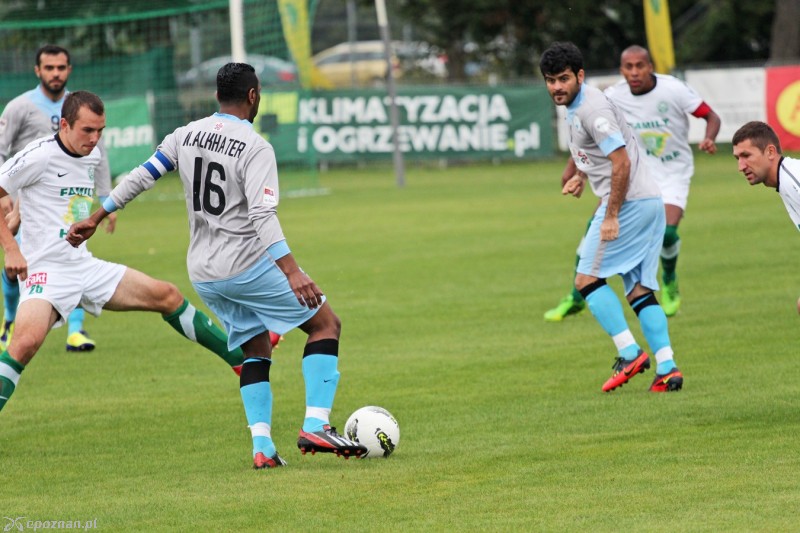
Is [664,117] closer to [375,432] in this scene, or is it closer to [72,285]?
[375,432]

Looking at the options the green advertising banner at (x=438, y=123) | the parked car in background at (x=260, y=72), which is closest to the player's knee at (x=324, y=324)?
the parked car in background at (x=260, y=72)

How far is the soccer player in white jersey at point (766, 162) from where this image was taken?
6613 mm

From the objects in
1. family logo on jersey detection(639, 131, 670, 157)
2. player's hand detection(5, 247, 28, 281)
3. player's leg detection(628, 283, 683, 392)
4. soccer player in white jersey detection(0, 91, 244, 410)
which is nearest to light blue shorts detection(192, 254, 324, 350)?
player's hand detection(5, 247, 28, 281)

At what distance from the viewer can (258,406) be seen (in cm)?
677

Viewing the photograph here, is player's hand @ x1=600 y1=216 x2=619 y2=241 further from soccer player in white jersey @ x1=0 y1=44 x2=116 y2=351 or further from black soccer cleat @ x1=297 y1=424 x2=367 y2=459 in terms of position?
soccer player in white jersey @ x1=0 y1=44 x2=116 y2=351

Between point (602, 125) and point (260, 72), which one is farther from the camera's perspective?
point (260, 72)

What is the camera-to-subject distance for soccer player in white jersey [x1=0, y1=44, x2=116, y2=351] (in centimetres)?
1033

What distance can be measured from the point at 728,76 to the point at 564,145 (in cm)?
470

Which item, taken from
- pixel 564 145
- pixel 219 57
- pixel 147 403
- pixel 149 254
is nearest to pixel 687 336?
pixel 147 403

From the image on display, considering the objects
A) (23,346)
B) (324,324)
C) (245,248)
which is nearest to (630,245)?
(324,324)

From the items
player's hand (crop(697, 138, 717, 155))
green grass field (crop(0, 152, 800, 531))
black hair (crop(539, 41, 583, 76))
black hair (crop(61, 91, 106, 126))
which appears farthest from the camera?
player's hand (crop(697, 138, 717, 155))

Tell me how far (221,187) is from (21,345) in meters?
1.62

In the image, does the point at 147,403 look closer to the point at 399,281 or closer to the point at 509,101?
the point at 399,281

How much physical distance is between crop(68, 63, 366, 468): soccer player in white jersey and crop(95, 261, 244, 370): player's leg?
115cm
